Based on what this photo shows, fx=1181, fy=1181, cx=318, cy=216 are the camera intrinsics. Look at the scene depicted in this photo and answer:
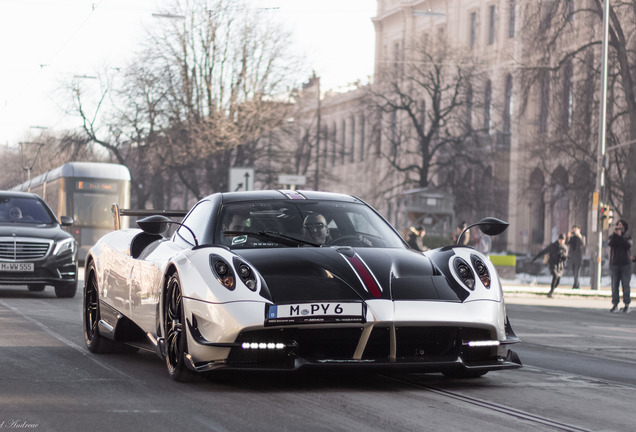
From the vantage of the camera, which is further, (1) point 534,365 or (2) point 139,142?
(2) point 139,142

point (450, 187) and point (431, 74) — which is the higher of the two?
point (431, 74)

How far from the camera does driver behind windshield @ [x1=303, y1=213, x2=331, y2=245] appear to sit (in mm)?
8138

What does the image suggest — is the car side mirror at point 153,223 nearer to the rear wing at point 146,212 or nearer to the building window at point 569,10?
the rear wing at point 146,212

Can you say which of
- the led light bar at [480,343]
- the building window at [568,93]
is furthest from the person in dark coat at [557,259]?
the led light bar at [480,343]

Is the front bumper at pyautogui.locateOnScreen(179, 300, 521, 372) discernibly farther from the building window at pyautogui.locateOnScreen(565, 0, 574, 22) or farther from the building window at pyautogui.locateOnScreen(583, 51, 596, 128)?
the building window at pyautogui.locateOnScreen(583, 51, 596, 128)

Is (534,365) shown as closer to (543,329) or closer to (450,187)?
(543,329)

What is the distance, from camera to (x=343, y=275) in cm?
721

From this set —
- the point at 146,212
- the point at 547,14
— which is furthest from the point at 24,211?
the point at 547,14

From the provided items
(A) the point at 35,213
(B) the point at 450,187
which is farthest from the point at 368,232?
(B) the point at 450,187

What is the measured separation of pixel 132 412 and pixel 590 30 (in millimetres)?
37146

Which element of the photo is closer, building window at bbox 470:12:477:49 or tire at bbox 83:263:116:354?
tire at bbox 83:263:116:354

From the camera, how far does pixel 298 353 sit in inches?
275

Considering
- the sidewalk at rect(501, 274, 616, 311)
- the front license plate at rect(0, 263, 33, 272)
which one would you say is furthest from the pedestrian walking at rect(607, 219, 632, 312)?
the front license plate at rect(0, 263, 33, 272)

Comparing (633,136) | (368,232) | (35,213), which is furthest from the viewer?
(633,136)
